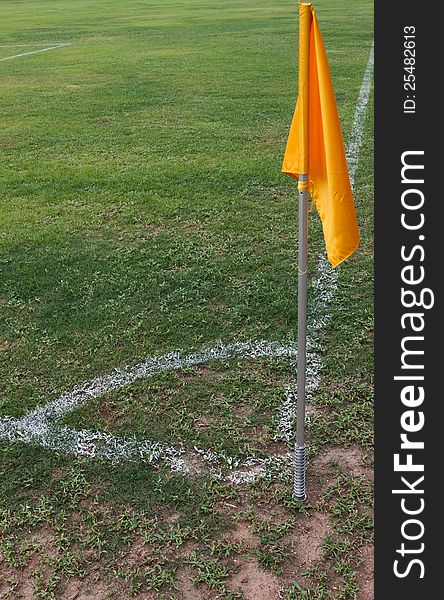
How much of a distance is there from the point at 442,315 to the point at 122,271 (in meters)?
2.98

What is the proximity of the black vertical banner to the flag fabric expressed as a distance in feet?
0.48

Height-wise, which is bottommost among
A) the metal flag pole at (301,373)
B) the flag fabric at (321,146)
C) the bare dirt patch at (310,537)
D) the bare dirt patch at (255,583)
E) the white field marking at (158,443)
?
the bare dirt patch at (255,583)

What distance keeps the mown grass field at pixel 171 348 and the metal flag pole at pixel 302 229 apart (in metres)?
0.17

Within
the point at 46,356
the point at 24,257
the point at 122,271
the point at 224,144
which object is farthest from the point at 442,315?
the point at 224,144

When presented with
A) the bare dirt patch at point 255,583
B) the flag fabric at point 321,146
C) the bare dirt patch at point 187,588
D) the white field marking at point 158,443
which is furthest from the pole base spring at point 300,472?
the flag fabric at point 321,146

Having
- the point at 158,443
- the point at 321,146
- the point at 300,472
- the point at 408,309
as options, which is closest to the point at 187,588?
the point at 300,472

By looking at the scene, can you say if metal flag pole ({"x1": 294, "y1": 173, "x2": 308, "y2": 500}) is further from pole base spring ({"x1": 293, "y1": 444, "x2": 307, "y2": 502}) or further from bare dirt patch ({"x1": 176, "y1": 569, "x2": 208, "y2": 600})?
bare dirt patch ({"x1": 176, "y1": 569, "x2": 208, "y2": 600})

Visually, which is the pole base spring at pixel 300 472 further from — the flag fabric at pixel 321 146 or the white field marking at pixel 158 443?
the flag fabric at pixel 321 146

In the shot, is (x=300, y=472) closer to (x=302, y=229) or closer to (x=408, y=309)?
(x=408, y=309)

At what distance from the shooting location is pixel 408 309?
2.71 m

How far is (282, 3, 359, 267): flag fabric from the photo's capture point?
2658 mm

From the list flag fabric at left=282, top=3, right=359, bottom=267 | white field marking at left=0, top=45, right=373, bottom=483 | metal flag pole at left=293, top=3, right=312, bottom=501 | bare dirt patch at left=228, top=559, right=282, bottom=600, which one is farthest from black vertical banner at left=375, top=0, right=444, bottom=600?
white field marking at left=0, top=45, right=373, bottom=483

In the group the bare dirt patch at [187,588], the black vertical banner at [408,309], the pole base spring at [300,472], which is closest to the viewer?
the black vertical banner at [408,309]

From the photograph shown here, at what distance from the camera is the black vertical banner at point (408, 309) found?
256 cm
